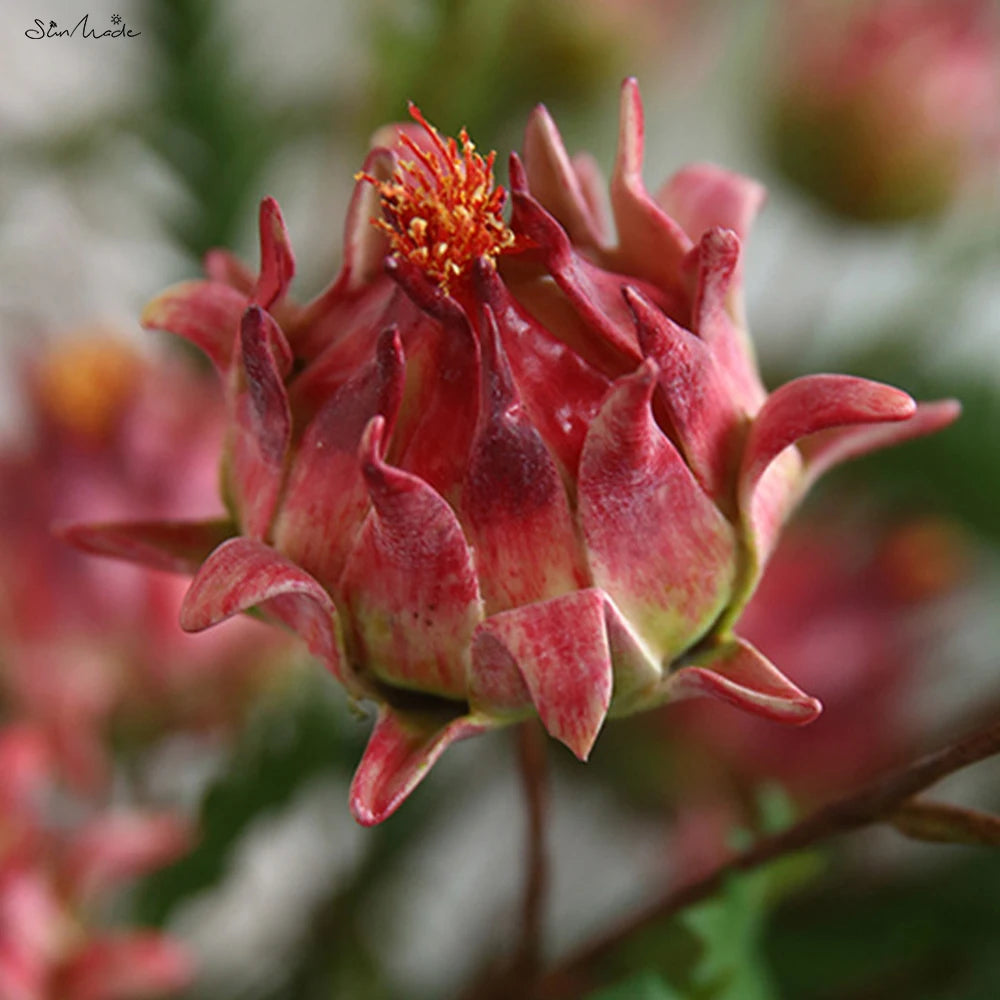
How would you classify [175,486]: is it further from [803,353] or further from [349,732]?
[803,353]

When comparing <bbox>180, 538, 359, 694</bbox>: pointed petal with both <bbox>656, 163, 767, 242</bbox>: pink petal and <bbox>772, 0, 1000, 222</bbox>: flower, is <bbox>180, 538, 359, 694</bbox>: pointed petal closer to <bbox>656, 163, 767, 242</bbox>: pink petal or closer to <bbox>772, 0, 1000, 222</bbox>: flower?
<bbox>656, 163, 767, 242</bbox>: pink petal

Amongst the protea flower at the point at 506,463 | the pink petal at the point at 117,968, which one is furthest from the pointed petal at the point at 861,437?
the pink petal at the point at 117,968

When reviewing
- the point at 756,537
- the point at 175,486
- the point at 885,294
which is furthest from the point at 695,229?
the point at 885,294

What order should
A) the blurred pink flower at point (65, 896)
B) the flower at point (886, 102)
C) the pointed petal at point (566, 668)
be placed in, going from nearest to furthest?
the pointed petal at point (566, 668)
the blurred pink flower at point (65, 896)
the flower at point (886, 102)

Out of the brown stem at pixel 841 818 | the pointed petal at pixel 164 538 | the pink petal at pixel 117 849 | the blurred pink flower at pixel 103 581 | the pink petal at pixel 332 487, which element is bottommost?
the pink petal at pixel 117 849

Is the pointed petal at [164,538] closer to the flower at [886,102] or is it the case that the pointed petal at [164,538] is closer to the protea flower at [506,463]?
the protea flower at [506,463]

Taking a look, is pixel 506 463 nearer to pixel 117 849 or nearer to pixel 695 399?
pixel 695 399
